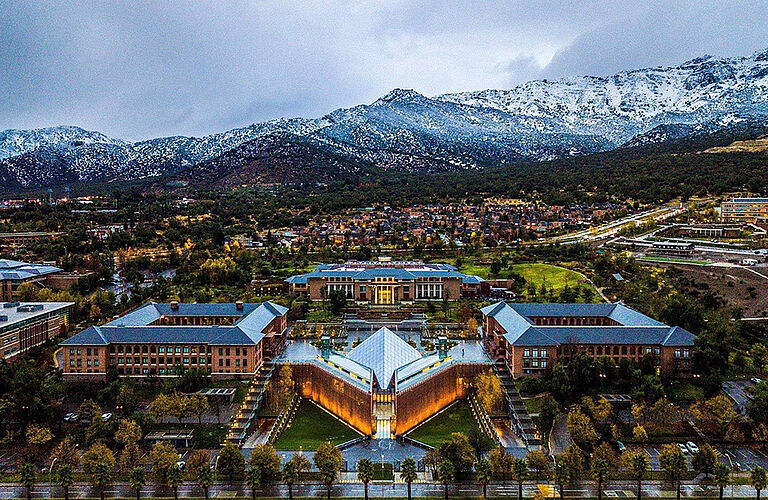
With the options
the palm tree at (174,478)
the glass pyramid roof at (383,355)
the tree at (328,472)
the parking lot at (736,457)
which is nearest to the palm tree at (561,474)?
the parking lot at (736,457)

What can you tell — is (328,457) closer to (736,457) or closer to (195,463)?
(195,463)

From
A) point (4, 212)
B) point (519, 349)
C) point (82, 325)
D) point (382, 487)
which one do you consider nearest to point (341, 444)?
point (382, 487)

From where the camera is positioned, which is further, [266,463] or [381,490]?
[266,463]

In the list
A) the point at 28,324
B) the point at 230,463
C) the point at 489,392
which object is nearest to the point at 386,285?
the point at 489,392

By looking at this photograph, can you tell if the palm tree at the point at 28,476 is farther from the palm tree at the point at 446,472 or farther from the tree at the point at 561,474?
the tree at the point at 561,474

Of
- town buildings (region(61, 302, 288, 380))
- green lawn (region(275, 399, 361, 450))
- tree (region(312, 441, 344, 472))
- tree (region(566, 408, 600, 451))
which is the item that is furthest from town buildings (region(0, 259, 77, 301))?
tree (region(566, 408, 600, 451))

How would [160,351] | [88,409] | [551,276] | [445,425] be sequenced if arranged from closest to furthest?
1. [88,409]
2. [445,425]
3. [160,351]
4. [551,276]

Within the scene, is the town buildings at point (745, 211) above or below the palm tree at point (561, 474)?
above

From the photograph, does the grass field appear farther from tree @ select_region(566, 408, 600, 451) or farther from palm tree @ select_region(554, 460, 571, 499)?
palm tree @ select_region(554, 460, 571, 499)
